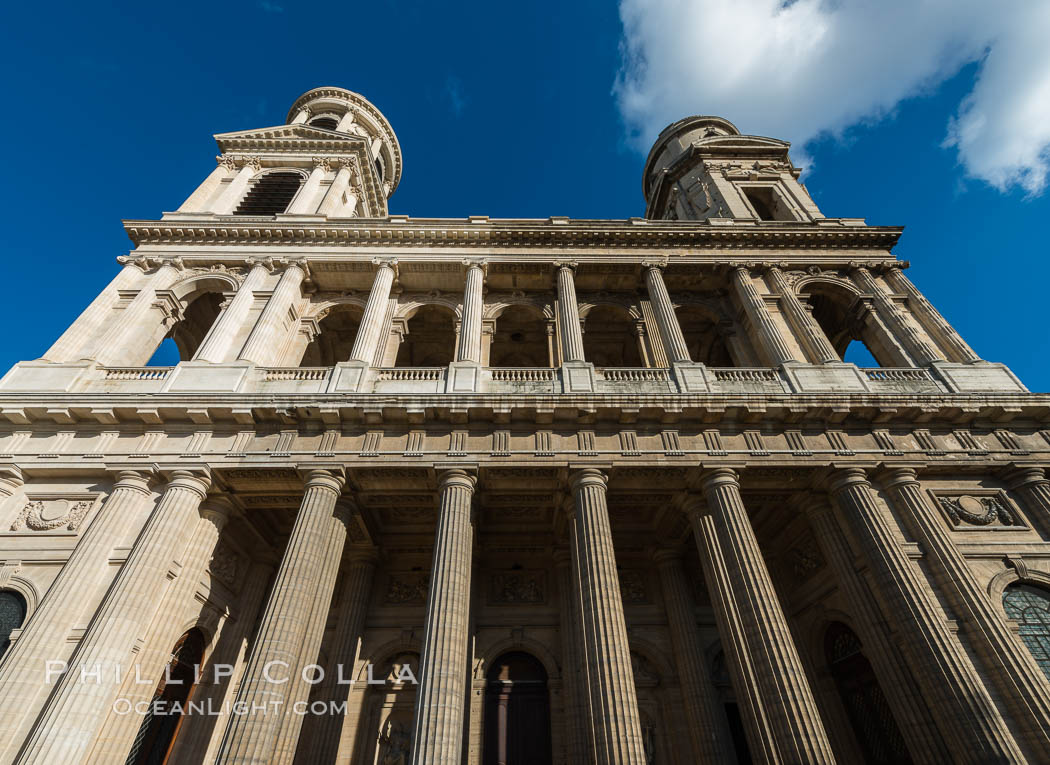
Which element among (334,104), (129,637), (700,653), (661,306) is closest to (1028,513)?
(700,653)

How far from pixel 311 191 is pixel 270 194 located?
228 cm

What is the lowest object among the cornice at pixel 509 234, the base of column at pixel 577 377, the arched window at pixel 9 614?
the arched window at pixel 9 614

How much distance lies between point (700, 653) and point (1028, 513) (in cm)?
822

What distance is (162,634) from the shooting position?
995 centimetres

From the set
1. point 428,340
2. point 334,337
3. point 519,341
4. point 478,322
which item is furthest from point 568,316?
point 334,337

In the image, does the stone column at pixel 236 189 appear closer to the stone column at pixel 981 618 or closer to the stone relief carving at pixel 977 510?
the stone column at pixel 981 618

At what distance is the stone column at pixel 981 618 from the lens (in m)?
8.65

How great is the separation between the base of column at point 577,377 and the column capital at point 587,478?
222cm

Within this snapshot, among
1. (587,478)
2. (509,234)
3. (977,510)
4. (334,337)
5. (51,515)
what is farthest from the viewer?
(334,337)

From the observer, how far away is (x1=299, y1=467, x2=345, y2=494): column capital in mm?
11164

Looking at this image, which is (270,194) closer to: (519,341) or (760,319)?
(519,341)

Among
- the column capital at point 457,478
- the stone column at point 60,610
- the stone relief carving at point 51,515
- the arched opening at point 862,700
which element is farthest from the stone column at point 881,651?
the stone relief carving at point 51,515

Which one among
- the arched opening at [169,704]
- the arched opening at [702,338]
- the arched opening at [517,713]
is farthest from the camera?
the arched opening at [702,338]

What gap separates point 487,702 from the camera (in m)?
12.9
